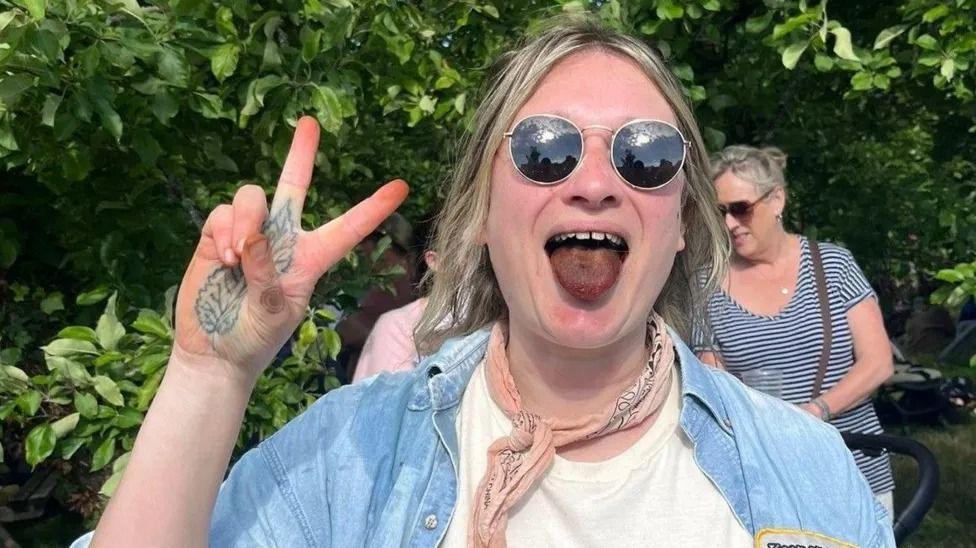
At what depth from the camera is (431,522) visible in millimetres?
1386

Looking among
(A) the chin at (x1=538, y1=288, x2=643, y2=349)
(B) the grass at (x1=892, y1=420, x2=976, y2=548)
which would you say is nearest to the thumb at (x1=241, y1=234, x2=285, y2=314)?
(A) the chin at (x1=538, y1=288, x2=643, y2=349)

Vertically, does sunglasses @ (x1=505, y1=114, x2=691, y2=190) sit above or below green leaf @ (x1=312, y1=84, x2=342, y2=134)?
above

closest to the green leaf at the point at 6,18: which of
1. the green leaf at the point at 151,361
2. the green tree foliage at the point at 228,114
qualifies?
the green tree foliage at the point at 228,114

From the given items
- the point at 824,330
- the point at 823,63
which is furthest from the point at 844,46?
the point at 824,330

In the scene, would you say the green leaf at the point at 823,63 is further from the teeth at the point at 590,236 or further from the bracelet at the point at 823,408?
the teeth at the point at 590,236

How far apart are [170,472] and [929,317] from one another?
12.4m

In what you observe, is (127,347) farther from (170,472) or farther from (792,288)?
(792,288)

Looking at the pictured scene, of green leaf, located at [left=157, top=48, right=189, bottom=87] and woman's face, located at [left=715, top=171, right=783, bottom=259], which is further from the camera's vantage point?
woman's face, located at [left=715, top=171, right=783, bottom=259]

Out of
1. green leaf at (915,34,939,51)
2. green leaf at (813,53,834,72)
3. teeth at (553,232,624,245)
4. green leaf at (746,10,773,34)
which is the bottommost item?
teeth at (553,232,624,245)

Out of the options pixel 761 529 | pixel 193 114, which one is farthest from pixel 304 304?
pixel 193 114

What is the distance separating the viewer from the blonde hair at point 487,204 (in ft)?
5.15

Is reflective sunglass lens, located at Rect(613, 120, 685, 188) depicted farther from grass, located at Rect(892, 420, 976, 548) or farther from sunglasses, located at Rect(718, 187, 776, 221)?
grass, located at Rect(892, 420, 976, 548)

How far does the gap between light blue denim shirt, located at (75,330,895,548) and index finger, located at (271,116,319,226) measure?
0.34 m

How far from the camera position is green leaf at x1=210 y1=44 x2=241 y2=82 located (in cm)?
255
